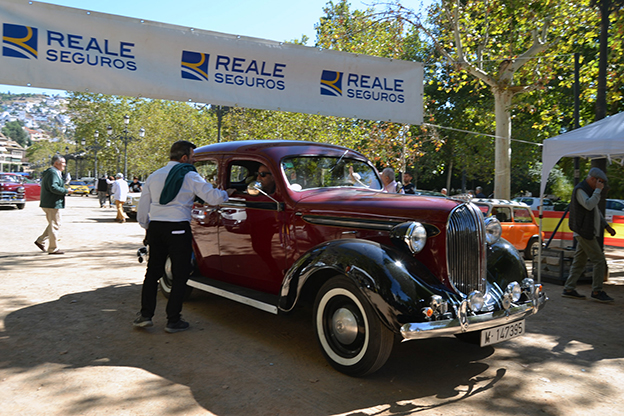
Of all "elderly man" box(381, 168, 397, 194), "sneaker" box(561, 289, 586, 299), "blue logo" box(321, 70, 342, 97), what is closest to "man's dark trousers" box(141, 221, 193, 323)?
"elderly man" box(381, 168, 397, 194)

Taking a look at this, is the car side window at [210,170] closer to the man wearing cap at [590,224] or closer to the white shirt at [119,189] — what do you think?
the man wearing cap at [590,224]

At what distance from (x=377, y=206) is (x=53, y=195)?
25.2ft

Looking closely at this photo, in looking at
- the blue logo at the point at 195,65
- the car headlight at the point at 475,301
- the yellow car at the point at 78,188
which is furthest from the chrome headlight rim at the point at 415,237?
the yellow car at the point at 78,188

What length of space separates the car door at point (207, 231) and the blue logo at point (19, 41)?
2.58 metres

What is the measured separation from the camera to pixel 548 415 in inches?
132

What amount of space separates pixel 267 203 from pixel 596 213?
487cm

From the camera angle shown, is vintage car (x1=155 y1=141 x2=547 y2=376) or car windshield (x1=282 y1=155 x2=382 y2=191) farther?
car windshield (x1=282 y1=155 x2=382 y2=191)

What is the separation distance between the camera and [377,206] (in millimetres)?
4375

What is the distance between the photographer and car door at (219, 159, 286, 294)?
505 centimetres

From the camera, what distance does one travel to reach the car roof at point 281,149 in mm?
5406

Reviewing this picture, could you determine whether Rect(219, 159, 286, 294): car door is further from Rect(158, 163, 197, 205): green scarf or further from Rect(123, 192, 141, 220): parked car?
Rect(123, 192, 141, 220): parked car

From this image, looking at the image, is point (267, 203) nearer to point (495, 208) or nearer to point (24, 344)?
point (24, 344)

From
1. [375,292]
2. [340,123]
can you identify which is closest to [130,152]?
[340,123]

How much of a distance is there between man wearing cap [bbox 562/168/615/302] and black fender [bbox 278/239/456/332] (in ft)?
13.7
